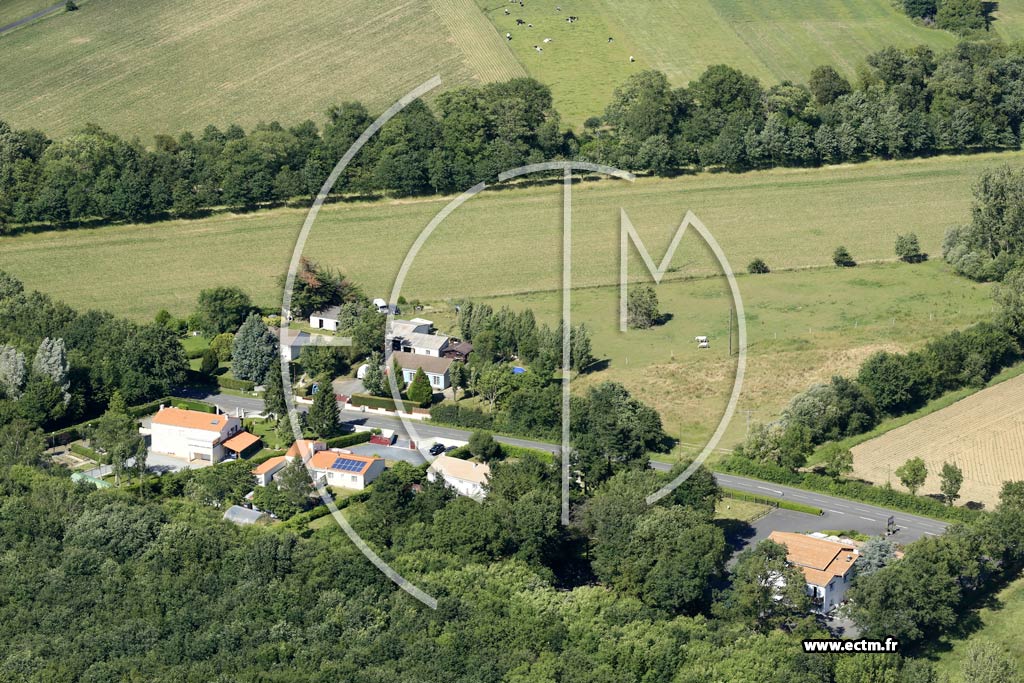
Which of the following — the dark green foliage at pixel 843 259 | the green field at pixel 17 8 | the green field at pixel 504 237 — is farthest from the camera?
the green field at pixel 17 8

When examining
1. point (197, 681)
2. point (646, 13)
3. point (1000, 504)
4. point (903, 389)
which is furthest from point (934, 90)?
point (197, 681)

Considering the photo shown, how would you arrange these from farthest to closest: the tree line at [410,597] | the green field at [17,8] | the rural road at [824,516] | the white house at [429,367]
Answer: the green field at [17,8]
the white house at [429,367]
the rural road at [824,516]
the tree line at [410,597]

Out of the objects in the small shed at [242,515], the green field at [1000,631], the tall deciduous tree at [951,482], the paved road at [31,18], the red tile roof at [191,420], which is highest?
Answer: the paved road at [31,18]

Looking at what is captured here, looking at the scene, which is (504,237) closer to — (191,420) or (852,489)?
(191,420)

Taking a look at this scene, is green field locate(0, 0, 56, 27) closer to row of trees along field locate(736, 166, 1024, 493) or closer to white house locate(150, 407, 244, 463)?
white house locate(150, 407, 244, 463)

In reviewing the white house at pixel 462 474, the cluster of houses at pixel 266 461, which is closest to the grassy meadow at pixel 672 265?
the white house at pixel 462 474

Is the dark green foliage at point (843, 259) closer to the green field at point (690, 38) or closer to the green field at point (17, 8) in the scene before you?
the green field at point (690, 38)

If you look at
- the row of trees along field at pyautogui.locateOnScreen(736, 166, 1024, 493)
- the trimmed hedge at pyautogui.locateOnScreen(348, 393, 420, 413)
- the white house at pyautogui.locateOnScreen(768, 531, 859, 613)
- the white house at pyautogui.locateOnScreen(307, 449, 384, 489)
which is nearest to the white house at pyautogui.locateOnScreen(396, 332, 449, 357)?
the trimmed hedge at pyautogui.locateOnScreen(348, 393, 420, 413)
